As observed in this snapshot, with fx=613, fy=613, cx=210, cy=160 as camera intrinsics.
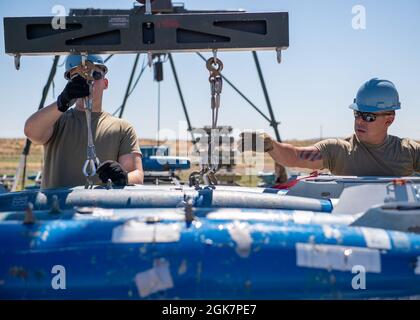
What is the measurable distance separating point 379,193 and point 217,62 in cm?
119

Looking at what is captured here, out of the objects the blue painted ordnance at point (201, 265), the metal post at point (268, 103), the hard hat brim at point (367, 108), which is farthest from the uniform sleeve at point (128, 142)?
the metal post at point (268, 103)

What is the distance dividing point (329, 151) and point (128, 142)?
148 cm

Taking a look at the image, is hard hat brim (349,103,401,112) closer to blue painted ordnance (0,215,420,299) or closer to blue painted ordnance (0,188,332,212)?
blue painted ordnance (0,188,332,212)

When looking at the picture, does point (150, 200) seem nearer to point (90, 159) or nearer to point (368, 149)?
point (90, 159)

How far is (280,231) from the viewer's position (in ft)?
7.27

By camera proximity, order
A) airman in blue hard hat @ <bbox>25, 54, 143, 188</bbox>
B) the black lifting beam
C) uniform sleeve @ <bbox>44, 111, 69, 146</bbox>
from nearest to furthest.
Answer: the black lifting beam < airman in blue hard hat @ <bbox>25, 54, 143, 188</bbox> < uniform sleeve @ <bbox>44, 111, 69, 146</bbox>

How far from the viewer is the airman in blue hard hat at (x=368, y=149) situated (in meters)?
4.43

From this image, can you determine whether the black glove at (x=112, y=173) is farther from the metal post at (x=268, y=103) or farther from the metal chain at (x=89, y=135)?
the metal post at (x=268, y=103)

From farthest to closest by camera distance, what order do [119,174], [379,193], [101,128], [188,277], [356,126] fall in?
1. [356,126]
2. [101,128]
3. [119,174]
4. [379,193]
5. [188,277]

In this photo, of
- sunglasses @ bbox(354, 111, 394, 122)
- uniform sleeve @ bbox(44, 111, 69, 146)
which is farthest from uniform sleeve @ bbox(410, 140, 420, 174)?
uniform sleeve @ bbox(44, 111, 69, 146)

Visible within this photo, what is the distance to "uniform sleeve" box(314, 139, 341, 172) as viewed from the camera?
452cm

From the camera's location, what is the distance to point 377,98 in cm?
455
